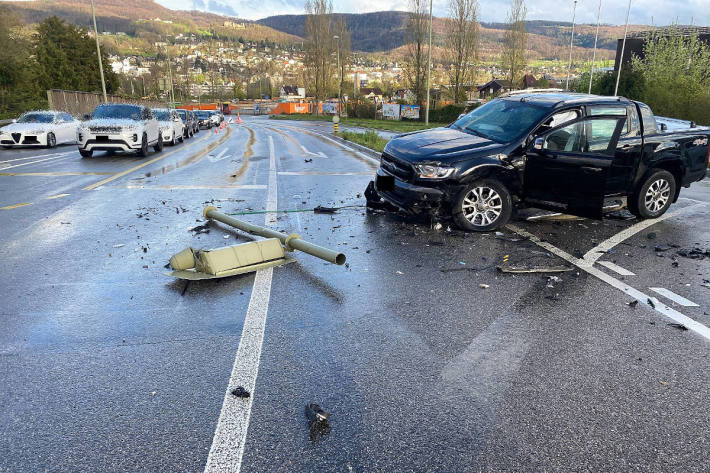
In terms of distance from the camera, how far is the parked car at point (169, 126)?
21672mm

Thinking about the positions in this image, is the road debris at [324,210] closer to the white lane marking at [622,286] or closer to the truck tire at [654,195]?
the white lane marking at [622,286]

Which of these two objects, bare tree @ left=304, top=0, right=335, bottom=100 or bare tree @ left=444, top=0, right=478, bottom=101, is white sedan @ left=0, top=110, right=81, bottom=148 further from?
bare tree @ left=304, top=0, right=335, bottom=100

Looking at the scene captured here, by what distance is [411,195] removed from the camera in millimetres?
6816

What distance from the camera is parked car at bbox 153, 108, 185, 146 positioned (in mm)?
21672

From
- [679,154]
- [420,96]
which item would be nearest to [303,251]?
[679,154]

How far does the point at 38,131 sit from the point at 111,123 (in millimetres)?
5949

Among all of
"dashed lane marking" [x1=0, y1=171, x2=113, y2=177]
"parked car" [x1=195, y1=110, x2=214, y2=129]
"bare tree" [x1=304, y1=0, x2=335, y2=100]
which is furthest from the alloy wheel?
"bare tree" [x1=304, y1=0, x2=335, y2=100]

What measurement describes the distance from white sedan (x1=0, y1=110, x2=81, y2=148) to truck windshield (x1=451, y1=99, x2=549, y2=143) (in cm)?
1815

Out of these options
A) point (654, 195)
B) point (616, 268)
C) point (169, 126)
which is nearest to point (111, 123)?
point (169, 126)

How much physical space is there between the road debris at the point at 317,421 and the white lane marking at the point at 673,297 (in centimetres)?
377

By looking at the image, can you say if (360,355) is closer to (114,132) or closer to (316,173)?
(316,173)

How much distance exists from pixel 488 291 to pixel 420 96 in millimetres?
49766

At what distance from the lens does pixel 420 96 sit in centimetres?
5175

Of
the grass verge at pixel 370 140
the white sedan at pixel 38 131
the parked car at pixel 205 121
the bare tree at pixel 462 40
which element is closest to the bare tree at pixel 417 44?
the bare tree at pixel 462 40
